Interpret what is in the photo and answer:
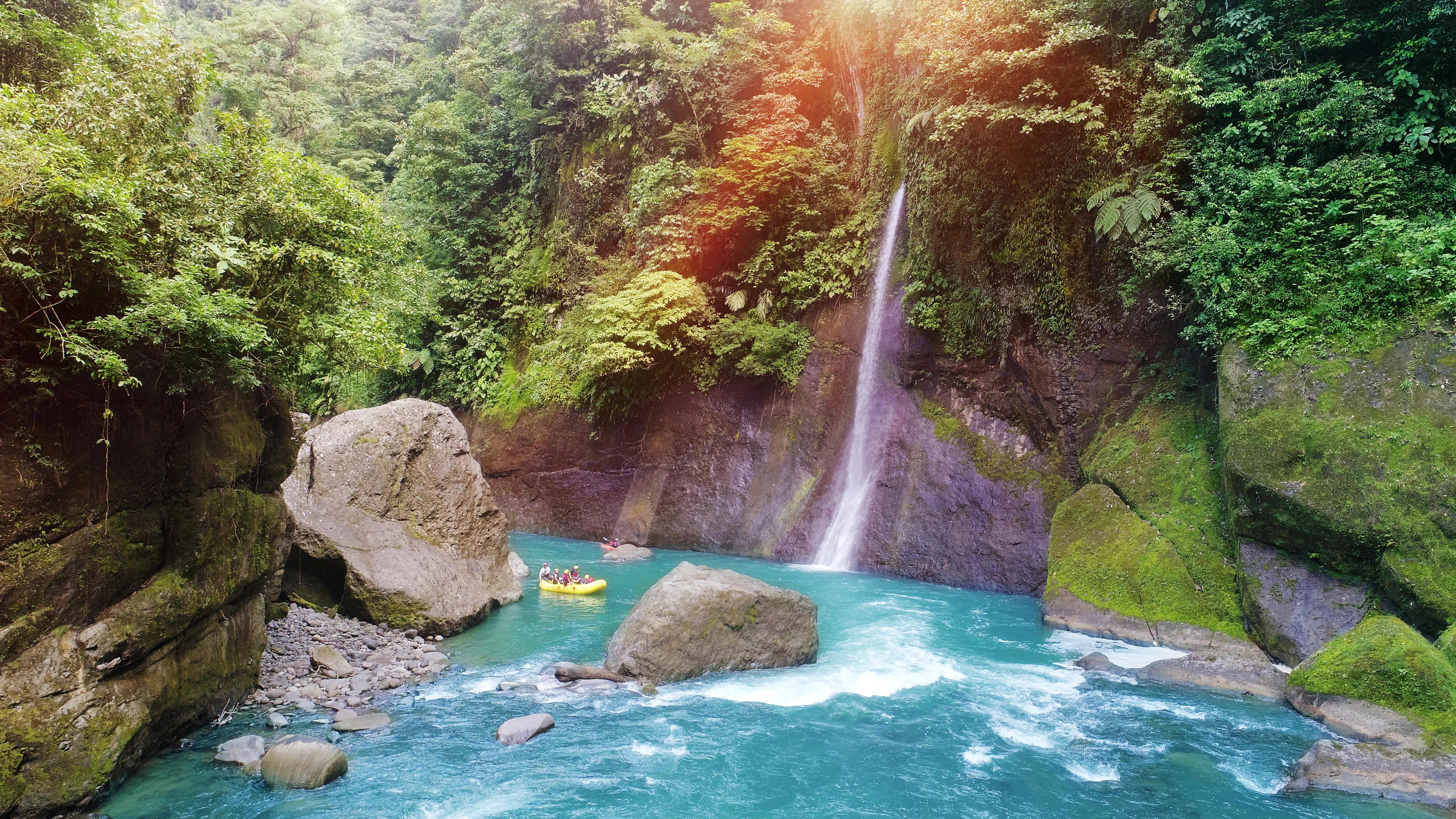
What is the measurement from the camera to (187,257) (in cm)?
600

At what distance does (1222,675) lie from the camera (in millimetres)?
8820

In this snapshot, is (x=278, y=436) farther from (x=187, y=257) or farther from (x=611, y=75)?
(x=611, y=75)

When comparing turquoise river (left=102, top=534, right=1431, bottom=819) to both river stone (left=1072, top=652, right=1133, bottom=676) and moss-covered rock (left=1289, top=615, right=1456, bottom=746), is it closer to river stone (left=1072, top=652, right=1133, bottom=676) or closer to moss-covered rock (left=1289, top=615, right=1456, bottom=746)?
river stone (left=1072, top=652, right=1133, bottom=676)

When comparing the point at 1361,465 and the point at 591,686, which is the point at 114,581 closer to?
the point at 591,686

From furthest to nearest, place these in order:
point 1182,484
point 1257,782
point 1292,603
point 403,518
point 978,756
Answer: point 403,518 → point 1182,484 → point 1292,603 → point 978,756 → point 1257,782

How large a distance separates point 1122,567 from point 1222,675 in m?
2.23

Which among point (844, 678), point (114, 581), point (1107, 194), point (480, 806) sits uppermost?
point (1107, 194)

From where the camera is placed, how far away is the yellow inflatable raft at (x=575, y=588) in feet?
43.9

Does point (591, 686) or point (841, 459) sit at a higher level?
point (841, 459)

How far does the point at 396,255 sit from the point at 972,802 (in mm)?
8339

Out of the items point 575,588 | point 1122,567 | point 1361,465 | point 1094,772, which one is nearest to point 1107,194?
point 1361,465

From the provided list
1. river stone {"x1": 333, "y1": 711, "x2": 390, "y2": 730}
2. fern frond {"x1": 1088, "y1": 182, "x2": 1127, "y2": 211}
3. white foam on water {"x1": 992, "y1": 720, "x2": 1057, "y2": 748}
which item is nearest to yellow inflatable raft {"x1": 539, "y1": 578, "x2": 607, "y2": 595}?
river stone {"x1": 333, "y1": 711, "x2": 390, "y2": 730}

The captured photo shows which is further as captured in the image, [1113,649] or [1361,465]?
[1113,649]

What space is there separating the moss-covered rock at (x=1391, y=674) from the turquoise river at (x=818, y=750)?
1.74 ft
